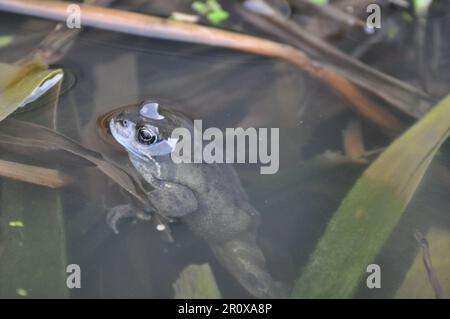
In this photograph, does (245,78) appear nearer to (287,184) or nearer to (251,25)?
(251,25)

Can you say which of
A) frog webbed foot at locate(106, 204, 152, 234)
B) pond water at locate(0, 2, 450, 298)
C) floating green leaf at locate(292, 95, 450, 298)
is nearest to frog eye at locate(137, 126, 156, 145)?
pond water at locate(0, 2, 450, 298)

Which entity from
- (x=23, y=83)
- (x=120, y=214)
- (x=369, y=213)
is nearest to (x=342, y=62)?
(x=369, y=213)

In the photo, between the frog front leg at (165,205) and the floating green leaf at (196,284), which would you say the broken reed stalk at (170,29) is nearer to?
the frog front leg at (165,205)

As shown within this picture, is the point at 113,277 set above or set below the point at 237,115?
below

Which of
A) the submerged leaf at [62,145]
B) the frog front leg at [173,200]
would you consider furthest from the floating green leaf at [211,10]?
the submerged leaf at [62,145]

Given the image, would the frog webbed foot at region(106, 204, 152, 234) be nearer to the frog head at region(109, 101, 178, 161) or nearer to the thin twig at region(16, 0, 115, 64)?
the frog head at region(109, 101, 178, 161)

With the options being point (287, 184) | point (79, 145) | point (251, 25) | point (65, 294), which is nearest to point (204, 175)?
point (287, 184)
